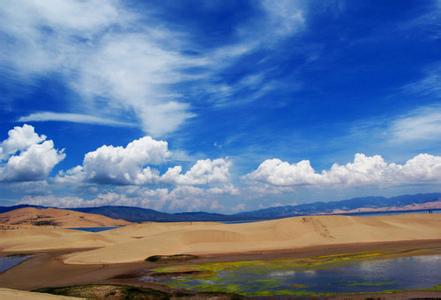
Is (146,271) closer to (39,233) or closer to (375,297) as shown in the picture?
(375,297)

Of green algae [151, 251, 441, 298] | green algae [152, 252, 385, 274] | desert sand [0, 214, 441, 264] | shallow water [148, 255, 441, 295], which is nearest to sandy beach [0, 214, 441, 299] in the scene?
desert sand [0, 214, 441, 264]

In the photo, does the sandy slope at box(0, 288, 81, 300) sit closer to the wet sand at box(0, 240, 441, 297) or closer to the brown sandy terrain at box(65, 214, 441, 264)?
the wet sand at box(0, 240, 441, 297)

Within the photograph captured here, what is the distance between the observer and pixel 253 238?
67.8 metres

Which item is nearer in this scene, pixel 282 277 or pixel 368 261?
pixel 282 277

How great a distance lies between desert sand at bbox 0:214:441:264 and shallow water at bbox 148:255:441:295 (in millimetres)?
18983

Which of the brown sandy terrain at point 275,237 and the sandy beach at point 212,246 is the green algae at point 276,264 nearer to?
the sandy beach at point 212,246

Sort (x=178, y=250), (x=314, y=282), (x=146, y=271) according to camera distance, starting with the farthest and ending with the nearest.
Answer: (x=178, y=250) < (x=146, y=271) < (x=314, y=282)

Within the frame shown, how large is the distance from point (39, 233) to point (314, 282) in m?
96.9

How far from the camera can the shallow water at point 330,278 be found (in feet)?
93.0

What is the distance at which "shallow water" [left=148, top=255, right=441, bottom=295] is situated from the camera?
28.3 meters

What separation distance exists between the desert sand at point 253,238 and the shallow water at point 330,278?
19.0 m

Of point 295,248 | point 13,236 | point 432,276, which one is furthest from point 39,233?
point 432,276

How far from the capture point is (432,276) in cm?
3083

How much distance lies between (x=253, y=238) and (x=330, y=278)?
36365 mm
